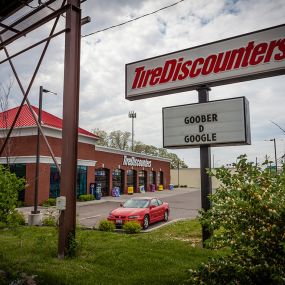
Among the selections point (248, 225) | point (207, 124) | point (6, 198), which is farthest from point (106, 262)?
point (207, 124)

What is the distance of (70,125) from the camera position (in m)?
7.93

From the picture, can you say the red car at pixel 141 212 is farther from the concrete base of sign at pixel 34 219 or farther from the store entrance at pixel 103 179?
the store entrance at pixel 103 179

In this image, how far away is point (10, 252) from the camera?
7.92 metres

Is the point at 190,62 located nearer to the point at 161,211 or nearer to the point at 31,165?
the point at 161,211

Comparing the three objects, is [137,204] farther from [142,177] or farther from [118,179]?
[142,177]

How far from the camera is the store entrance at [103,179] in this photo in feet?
120

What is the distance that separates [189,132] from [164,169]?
47.3 meters

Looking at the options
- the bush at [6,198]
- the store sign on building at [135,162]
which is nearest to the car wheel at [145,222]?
the bush at [6,198]

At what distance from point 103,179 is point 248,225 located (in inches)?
1346

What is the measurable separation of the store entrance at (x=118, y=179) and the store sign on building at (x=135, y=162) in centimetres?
138

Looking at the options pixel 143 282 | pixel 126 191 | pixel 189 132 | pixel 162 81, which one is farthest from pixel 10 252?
pixel 126 191

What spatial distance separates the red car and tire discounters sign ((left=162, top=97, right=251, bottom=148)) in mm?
5980

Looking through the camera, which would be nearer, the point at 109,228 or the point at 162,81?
the point at 162,81

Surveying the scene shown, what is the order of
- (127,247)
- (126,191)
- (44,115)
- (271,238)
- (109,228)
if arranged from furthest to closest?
1. (126,191)
2. (44,115)
3. (109,228)
4. (127,247)
5. (271,238)
